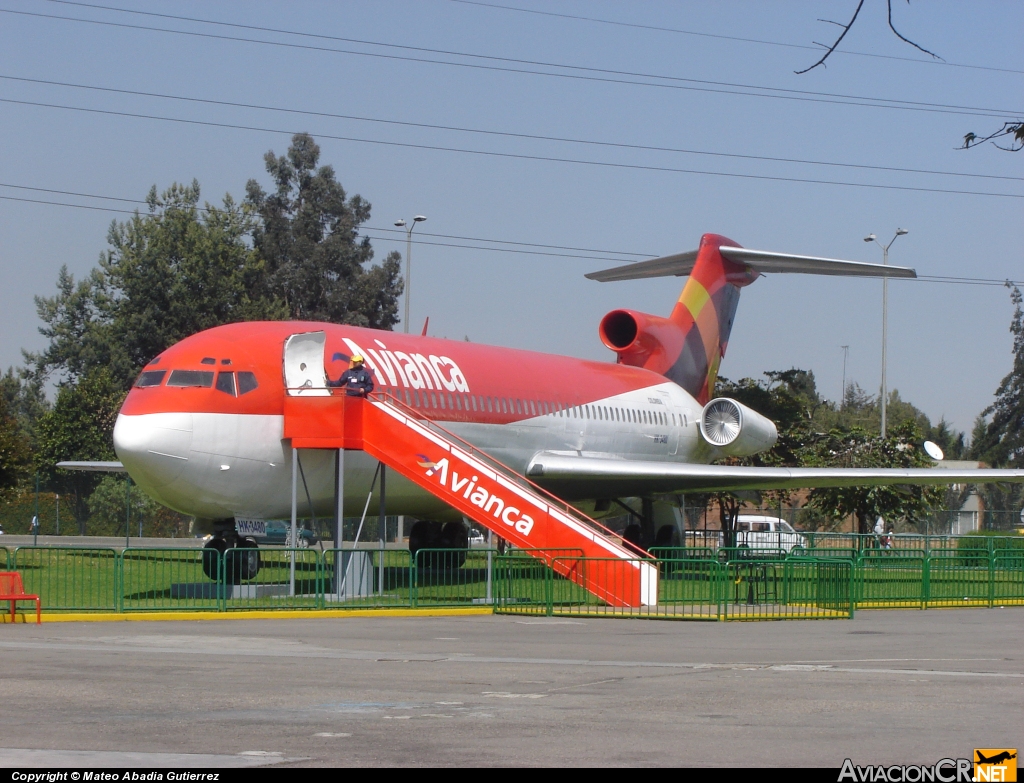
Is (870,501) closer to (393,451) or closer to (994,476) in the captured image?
(994,476)

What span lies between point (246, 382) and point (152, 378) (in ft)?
5.10

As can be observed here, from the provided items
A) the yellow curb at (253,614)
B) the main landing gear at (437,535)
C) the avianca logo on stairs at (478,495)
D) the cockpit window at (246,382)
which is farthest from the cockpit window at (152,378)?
the main landing gear at (437,535)

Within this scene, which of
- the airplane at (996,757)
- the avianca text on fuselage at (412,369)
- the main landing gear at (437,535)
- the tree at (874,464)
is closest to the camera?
the airplane at (996,757)

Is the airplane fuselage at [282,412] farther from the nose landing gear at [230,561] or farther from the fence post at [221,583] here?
the fence post at [221,583]

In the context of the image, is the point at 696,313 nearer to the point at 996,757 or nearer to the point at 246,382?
the point at 246,382

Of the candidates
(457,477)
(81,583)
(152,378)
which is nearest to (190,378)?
(152,378)

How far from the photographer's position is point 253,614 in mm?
18828

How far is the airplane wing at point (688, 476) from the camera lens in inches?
1124

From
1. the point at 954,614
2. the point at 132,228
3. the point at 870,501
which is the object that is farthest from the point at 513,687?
the point at 132,228

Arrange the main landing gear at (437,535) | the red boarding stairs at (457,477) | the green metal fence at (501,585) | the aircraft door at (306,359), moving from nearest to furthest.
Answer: the green metal fence at (501,585)
the red boarding stairs at (457,477)
the aircraft door at (306,359)
the main landing gear at (437,535)

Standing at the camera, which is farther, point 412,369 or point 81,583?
point 412,369

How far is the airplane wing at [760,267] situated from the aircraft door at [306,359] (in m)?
15.8

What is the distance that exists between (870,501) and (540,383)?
1610 cm

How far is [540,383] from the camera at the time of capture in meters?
30.1
